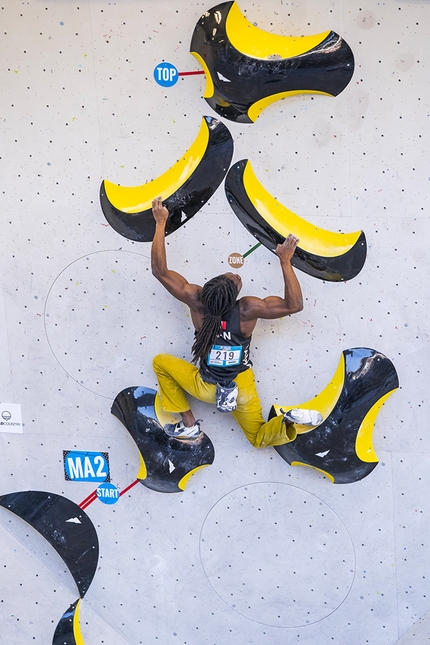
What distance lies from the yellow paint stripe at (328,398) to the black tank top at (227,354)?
367 mm

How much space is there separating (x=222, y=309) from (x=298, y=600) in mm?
1440

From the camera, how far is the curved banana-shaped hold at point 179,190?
2.60 metres

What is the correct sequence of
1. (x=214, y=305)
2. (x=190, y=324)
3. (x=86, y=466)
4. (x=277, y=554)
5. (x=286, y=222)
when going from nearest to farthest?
(x=214, y=305) → (x=286, y=222) → (x=190, y=324) → (x=277, y=554) → (x=86, y=466)

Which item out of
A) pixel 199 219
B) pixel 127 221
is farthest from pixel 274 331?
pixel 127 221

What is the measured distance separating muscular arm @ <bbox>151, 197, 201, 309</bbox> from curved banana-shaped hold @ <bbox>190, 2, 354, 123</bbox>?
56 centimetres

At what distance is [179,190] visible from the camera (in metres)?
2.65

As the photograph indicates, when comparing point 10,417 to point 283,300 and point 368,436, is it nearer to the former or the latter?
point 283,300

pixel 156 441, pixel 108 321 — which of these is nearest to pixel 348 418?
pixel 156 441

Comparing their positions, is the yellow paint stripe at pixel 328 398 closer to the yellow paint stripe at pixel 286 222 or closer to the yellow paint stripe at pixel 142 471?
the yellow paint stripe at pixel 286 222

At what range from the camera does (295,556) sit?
2838 mm

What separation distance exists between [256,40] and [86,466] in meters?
2.00

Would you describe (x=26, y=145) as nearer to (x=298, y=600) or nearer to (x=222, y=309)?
(x=222, y=309)

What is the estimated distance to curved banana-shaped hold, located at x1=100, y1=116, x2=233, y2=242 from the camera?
260cm

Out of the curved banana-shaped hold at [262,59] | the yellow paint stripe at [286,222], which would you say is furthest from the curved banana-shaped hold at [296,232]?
the curved banana-shaped hold at [262,59]
